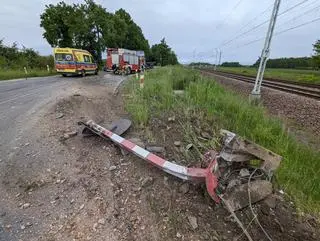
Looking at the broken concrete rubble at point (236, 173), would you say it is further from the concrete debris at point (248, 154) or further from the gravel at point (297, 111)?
the gravel at point (297, 111)

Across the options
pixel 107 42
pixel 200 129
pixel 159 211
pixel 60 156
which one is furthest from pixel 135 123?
pixel 107 42

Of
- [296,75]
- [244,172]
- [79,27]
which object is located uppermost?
[79,27]

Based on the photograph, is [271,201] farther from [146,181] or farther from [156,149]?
[156,149]

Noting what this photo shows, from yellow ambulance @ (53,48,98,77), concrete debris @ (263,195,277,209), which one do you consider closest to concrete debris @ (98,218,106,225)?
concrete debris @ (263,195,277,209)

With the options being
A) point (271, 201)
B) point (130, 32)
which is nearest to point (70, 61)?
point (271, 201)

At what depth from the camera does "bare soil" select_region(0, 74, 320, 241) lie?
2.33m

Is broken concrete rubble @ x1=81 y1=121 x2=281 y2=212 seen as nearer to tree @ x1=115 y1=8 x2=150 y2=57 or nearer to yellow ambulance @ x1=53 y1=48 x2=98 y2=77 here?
yellow ambulance @ x1=53 y1=48 x2=98 y2=77

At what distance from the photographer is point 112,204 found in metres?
2.68

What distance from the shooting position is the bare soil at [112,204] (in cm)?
233

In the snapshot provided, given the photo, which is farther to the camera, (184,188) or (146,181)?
(146,181)

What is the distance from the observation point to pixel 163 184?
2.96 meters

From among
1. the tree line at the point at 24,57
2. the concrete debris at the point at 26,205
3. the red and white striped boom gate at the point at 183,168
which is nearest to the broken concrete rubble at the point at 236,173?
the red and white striped boom gate at the point at 183,168

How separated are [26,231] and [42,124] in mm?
3500

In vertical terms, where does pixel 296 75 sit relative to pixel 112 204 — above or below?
below
